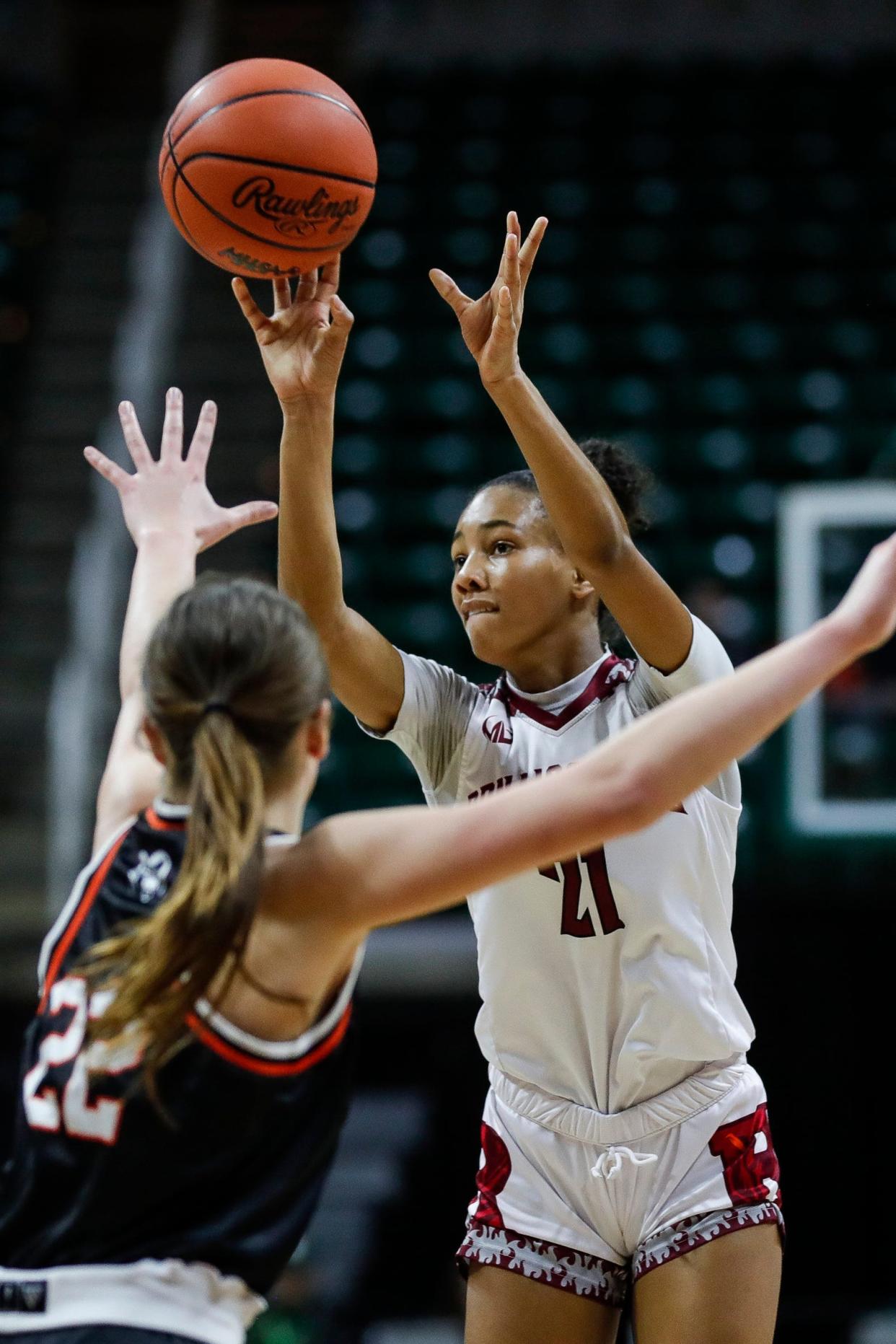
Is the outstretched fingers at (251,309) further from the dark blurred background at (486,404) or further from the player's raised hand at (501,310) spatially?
the dark blurred background at (486,404)

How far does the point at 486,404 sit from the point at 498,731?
7.47 metres

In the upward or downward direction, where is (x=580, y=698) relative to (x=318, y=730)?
upward

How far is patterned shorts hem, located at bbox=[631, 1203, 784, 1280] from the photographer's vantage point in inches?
120

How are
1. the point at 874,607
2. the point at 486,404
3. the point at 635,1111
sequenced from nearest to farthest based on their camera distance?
the point at 874,607 → the point at 635,1111 → the point at 486,404

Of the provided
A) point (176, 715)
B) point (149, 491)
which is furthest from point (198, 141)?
point (176, 715)

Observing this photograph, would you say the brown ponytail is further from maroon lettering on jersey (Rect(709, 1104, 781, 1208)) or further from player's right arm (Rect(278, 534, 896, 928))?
maroon lettering on jersey (Rect(709, 1104, 781, 1208))

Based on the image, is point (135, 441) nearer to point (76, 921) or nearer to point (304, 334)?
point (304, 334)

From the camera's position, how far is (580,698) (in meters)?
3.46

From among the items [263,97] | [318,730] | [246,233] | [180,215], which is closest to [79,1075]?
[318,730]

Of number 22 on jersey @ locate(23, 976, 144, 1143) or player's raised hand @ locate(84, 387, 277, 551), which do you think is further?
player's raised hand @ locate(84, 387, 277, 551)

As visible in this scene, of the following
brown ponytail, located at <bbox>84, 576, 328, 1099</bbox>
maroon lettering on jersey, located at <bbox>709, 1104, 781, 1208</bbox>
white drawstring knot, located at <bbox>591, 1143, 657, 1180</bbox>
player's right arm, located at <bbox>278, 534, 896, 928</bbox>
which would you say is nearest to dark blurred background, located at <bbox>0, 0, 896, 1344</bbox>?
maroon lettering on jersey, located at <bbox>709, 1104, 781, 1208</bbox>

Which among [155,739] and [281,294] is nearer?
Result: [155,739]

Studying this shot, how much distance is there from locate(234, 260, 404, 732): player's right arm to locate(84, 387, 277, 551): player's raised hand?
0.18 meters

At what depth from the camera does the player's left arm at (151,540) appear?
2.59 metres
